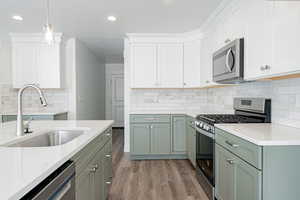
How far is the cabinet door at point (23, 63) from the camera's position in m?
4.08

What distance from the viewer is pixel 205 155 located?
2.55 meters

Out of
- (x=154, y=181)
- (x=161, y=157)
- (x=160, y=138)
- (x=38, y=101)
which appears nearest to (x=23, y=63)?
(x=38, y=101)

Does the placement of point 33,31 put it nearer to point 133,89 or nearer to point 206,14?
point 133,89

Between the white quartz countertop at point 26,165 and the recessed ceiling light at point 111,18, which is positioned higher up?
the recessed ceiling light at point 111,18

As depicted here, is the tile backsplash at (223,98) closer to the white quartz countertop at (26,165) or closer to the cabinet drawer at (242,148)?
the cabinet drawer at (242,148)

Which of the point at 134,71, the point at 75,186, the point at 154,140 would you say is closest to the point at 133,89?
the point at 134,71

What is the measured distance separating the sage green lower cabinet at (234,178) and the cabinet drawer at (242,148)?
0.04 m

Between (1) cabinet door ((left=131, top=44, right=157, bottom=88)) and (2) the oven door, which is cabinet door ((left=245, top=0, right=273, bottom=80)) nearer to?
(2) the oven door

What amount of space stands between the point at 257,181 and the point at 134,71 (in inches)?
120

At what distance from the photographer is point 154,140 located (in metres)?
3.83

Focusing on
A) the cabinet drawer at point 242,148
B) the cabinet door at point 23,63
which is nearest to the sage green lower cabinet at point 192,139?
the cabinet drawer at point 242,148

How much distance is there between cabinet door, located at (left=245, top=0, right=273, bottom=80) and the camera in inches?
65.7

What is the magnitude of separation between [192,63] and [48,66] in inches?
113

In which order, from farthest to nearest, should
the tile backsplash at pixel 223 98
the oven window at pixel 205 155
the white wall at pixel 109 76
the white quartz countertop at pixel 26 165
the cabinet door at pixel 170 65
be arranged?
the white wall at pixel 109 76
the cabinet door at pixel 170 65
the oven window at pixel 205 155
the tile backsplash at pixel 223 98
the white quartz countertop at pixel 26 165
